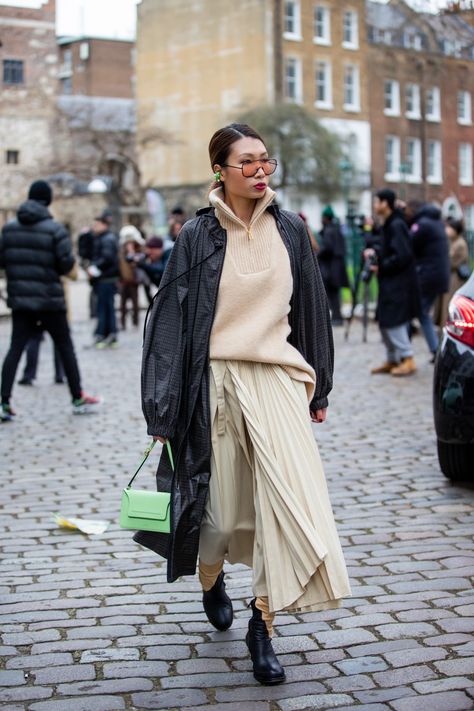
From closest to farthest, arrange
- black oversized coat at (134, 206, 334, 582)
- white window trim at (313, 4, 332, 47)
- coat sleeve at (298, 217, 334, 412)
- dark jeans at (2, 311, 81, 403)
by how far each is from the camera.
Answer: black oversized coat at (134, 206, 334, 582) < coat sleeve at (298, 217, 334, 412) < dark jeans at (2, 311, 81, 403) < white window trim at (313, 4, 332, 47)

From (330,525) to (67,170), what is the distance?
5175 cm

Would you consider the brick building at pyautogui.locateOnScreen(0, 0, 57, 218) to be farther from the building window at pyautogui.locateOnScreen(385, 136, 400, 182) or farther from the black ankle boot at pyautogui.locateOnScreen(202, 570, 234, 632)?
the black ankle boot at pyautogui.locateOnScreen(202, 570, 234, 632)

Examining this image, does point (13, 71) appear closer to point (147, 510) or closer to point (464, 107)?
point (464, 107)

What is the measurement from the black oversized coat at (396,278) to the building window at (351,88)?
50.4 m

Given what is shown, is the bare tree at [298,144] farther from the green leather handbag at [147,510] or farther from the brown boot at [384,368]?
the green leather handbag at [147,510]

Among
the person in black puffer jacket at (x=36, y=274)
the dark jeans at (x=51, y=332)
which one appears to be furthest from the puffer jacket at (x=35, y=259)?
the dark jeans at (x=51, y=332)

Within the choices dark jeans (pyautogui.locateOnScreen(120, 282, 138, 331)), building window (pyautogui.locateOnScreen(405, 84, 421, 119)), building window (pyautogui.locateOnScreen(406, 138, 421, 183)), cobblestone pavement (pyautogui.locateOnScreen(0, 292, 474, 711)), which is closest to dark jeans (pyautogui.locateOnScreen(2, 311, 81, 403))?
cobblestone pavement (pyautogui.locateOnScreen(0, 292, 474, 711))

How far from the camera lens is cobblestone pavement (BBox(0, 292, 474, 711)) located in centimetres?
392

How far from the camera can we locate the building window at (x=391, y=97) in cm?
6388

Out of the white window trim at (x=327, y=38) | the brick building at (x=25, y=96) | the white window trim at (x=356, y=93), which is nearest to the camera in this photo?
the brick building at (x=25, y=96)

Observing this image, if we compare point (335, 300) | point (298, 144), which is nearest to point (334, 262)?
point (335, 300)

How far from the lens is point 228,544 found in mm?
4219

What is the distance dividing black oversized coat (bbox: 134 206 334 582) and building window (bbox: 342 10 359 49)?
196ft

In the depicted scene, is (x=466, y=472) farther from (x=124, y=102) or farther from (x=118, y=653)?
(x=124, y=102)
